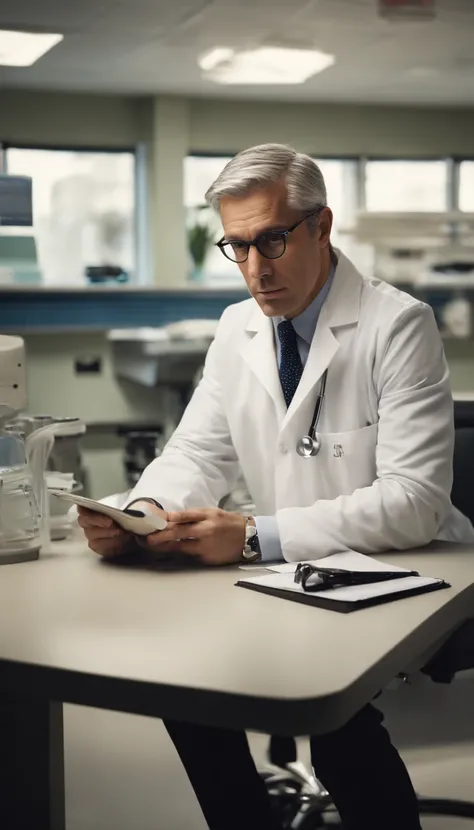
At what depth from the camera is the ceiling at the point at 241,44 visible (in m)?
4.64

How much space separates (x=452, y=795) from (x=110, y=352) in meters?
4.20

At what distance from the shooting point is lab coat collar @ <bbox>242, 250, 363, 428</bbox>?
5.40 feet

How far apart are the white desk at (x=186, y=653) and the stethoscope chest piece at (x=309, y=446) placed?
37 cm

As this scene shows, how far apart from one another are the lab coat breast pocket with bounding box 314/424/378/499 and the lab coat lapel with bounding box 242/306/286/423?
0.39 ft

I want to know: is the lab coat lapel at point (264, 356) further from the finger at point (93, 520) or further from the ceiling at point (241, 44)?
the ceiling at point (241, 44)

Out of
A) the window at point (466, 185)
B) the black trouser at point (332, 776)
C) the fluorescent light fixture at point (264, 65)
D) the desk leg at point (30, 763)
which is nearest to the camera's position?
the desk leg at point (30, 763)

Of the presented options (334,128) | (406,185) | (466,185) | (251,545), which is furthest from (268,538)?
(466,185)

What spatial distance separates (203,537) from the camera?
4.44 ft

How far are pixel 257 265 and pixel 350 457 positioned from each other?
0.37 meters

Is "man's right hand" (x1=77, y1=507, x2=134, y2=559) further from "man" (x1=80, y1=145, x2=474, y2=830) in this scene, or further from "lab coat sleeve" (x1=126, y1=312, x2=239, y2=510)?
"lab coat sleeve" (x1=126, y1=312, x2=239, y2=510)

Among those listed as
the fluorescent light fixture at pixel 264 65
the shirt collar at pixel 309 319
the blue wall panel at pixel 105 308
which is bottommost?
the blue wall panel at pixel 105 308

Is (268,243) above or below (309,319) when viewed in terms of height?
above

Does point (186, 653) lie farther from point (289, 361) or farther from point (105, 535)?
point (289, 361)

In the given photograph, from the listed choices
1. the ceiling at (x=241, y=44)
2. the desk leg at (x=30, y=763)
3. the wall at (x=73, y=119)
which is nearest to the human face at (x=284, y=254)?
the desk leg at (x=30, y=763)
